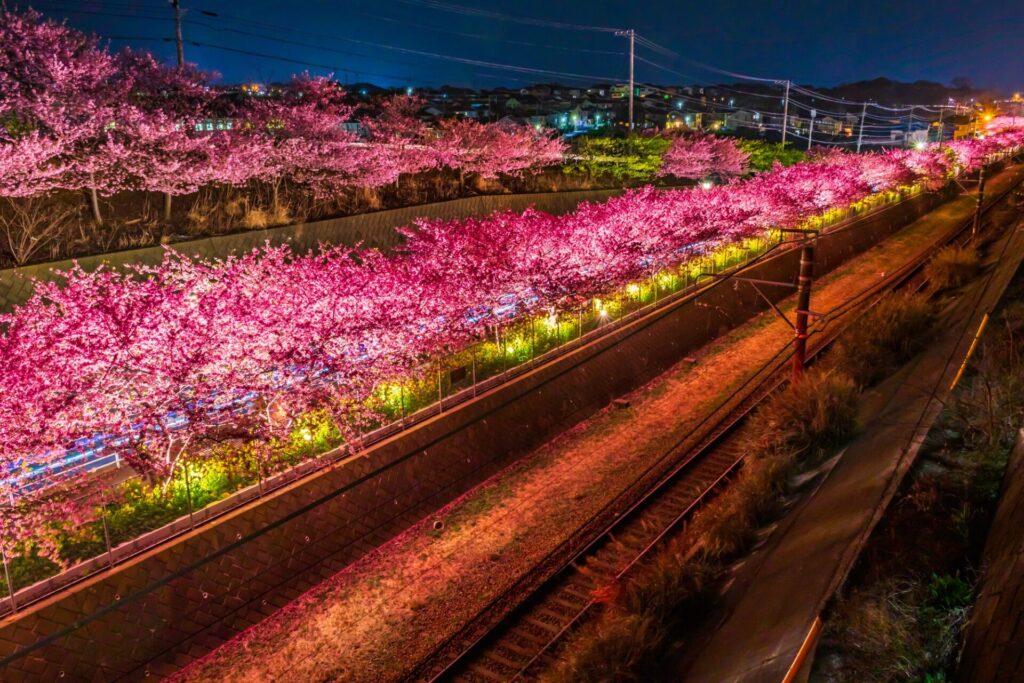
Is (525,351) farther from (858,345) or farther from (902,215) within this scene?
(902,215)

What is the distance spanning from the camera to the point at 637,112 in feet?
312

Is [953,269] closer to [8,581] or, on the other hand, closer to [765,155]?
[765,155]

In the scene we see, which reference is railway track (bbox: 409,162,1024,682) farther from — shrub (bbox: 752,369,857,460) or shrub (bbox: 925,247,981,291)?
shrub (bbox: 925,247,981,291)

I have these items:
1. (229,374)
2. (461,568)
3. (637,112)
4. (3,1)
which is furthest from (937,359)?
(637,112)

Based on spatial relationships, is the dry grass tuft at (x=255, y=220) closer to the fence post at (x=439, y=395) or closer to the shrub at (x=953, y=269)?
the fence post at (x=439, y=395)

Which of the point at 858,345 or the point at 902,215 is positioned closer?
the point at 858,345

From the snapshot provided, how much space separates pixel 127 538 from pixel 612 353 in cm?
1348

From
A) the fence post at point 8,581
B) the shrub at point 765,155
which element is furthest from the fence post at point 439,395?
the shrub at point 765,155

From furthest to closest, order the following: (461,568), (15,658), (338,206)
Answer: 1. (338,206)
2. (461,568)
3. (15,658)

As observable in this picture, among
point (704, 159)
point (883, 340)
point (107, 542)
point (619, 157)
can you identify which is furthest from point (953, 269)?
point (107, 542)

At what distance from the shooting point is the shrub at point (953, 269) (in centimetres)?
2831

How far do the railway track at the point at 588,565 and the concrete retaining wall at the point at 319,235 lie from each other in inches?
471

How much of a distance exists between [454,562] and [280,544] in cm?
307

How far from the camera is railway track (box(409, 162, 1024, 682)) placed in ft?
32.1
